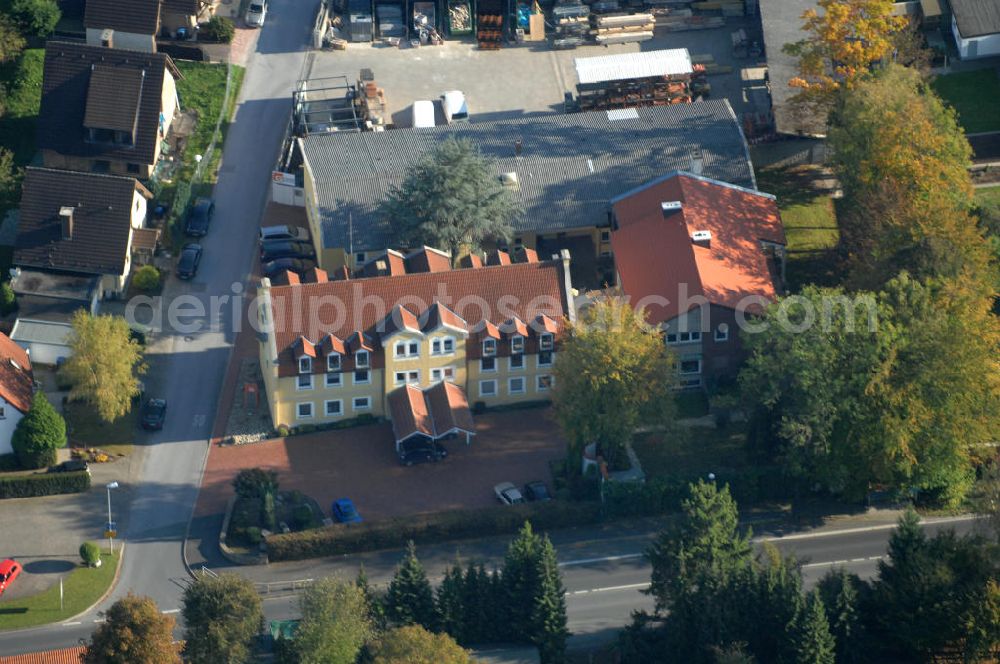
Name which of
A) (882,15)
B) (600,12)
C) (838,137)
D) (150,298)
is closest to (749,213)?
(838,137)

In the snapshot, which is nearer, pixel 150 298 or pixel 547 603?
pixel 547 603

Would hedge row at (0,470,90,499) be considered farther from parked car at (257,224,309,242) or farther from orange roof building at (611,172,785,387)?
orange roof building at (611,172,785,387)

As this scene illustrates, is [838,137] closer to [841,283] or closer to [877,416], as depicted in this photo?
[841,283]

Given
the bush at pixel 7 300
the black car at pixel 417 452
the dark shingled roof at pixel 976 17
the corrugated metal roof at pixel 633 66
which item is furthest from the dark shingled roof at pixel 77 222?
the dark shingled roof at pixel 976 17

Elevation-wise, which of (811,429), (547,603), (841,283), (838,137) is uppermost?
(838,137)

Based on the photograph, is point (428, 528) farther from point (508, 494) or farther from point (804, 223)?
point (804, 223)

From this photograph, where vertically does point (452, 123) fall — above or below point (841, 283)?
above

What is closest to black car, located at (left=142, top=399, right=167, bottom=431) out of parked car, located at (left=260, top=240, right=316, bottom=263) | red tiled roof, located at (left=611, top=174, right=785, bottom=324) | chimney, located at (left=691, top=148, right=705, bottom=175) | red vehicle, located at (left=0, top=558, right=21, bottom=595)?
red vehicle, located at (left=0, top=558, right=21, bottom=595)
